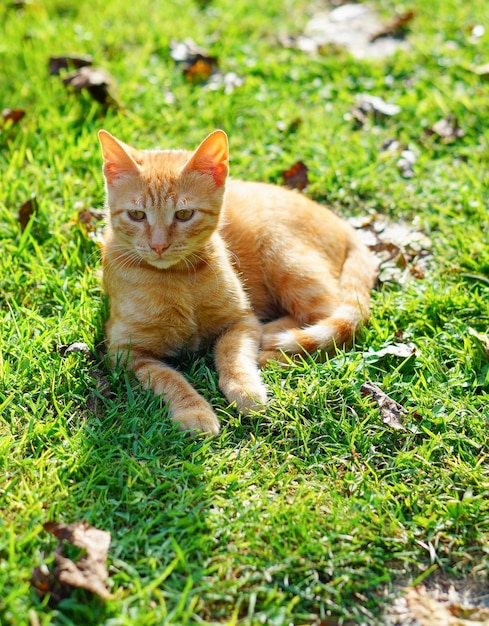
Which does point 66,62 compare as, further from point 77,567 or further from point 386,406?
point 77,567

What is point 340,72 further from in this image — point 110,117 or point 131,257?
point 131,257

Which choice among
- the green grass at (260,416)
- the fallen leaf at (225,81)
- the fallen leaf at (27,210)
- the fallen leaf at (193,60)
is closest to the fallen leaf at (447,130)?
the green grass at (260,416)

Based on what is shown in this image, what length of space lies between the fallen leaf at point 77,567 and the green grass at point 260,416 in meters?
0.05

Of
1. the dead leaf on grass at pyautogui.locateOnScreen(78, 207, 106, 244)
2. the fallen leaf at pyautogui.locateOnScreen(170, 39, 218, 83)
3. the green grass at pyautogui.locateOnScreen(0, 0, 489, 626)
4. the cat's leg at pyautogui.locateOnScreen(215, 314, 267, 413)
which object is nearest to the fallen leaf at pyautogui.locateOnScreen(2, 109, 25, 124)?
the green grass at pyautogui.locateOnScreen(0, 0, 489, 626)

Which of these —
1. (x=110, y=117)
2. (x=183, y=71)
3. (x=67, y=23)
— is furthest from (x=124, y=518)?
(x=67, y=23)

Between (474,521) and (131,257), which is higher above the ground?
(131,257)

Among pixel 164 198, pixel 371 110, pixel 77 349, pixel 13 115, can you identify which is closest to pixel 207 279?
pixel 164 198

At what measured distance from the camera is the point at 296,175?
15.6 feet

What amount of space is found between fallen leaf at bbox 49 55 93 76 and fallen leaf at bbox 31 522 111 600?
410cm

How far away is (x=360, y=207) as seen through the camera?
4648 millimetres

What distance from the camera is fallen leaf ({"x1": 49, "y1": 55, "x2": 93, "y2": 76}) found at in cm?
556

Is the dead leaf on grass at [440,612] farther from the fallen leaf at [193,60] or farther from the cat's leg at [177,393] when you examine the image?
the fallen leaf at [193,60]

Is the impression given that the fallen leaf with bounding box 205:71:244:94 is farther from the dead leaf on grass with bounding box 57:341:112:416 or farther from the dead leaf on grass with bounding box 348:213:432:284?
the dead leaf on grass with bounding box 57:341:112:416

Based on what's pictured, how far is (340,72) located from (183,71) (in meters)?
1.27
